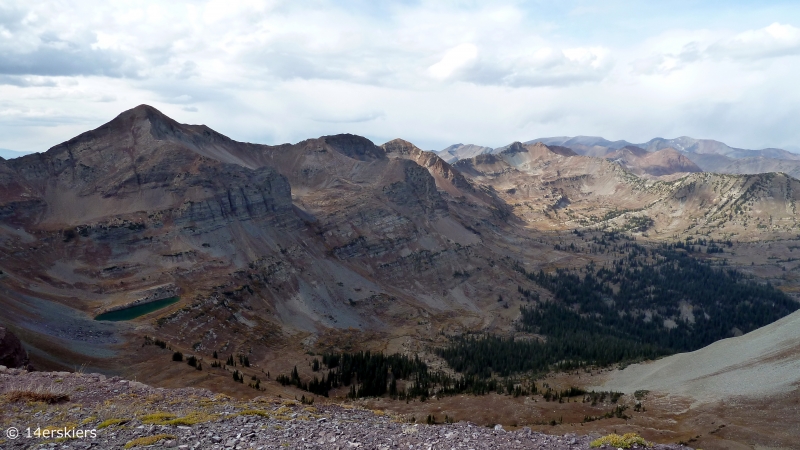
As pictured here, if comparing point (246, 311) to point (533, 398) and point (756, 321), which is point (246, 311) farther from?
point (756, 321)

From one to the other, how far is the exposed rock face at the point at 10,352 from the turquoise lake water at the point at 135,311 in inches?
2032

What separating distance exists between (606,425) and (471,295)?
12420cm

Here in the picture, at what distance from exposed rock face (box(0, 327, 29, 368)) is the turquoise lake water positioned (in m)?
51.6

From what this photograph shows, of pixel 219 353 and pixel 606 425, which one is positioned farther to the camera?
pixel 219 353

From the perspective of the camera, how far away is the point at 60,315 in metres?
90.8

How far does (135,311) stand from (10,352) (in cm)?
6143

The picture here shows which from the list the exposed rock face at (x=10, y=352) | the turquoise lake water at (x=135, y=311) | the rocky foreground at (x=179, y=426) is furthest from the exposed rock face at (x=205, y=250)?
the rocky foreground at (x=179, y=426)

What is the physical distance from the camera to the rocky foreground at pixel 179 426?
23.2m

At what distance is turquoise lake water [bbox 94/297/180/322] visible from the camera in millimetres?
100919

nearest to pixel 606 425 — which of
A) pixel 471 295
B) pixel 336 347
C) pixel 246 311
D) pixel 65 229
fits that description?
pixel 336 347

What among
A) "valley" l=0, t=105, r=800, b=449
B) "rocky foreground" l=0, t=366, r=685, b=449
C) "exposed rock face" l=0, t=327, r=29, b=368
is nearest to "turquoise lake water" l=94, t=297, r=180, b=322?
"valley" l=0, t=105, r=800, b=449

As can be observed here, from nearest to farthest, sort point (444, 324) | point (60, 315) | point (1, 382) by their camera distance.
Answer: point (1, 382) < point (60, 315) < point (444, 324)

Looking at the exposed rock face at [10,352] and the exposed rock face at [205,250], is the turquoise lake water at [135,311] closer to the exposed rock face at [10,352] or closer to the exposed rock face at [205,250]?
the exposed rock face at [205,250]

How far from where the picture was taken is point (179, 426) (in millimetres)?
25375
